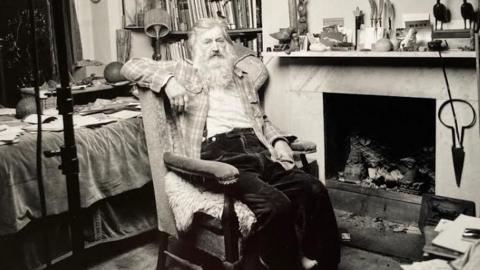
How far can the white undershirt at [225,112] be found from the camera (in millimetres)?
2708

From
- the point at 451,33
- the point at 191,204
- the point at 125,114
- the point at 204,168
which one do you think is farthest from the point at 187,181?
the point at 451,33

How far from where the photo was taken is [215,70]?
2.81 meters

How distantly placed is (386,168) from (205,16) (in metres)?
1.86

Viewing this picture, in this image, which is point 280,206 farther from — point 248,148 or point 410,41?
point 410,41

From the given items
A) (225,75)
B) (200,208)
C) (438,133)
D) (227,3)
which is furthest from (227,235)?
(227,3)

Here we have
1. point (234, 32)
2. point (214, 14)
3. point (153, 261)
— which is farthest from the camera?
point (214, 14)

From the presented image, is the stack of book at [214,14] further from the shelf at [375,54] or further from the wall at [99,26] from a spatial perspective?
the shelf at [375,54]

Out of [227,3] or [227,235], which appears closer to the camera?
[227,235]

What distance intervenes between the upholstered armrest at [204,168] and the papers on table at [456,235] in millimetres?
832

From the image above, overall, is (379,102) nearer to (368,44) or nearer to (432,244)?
(368,44)

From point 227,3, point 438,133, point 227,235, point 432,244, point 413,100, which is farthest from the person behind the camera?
point 227,3

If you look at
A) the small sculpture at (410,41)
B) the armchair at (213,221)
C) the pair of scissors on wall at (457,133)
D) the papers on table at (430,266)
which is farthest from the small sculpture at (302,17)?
the papers on table at (430,266)

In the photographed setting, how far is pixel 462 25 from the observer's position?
270 centimetres

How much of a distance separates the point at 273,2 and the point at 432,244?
6.70 ft
